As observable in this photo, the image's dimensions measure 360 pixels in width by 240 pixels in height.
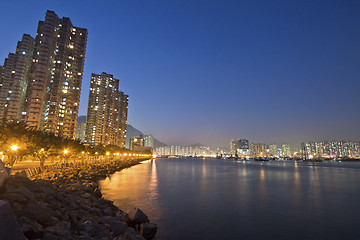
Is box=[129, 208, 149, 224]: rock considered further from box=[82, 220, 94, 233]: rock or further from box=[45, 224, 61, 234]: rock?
box=[45, 224, 61, 234]: rock

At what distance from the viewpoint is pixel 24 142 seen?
106 feet

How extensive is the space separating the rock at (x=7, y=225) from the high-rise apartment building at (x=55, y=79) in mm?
118902

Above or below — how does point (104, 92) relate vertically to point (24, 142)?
above

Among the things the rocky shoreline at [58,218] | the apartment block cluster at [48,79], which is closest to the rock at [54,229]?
the rocky shoreline at [58,218]

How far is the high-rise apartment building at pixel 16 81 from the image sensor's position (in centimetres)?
12700

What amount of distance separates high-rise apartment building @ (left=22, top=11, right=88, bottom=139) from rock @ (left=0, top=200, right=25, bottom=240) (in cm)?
11890

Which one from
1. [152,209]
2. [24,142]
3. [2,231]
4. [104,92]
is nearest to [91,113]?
[104,92]

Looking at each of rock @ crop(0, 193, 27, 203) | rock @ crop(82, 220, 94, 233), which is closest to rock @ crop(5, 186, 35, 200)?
rock @ crop(0, 193, 27, 203)

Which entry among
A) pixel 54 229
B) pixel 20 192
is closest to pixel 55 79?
pixel 20 192

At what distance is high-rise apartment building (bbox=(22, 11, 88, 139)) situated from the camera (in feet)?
363

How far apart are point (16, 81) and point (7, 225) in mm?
162648

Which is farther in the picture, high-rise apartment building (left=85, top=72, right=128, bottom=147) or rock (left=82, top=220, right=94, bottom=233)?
high-rise apartment building (left=85, top=72, right=128, bottom=147)

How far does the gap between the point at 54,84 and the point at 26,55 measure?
141 feet

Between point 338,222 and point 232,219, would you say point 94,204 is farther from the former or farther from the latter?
point 338,222
